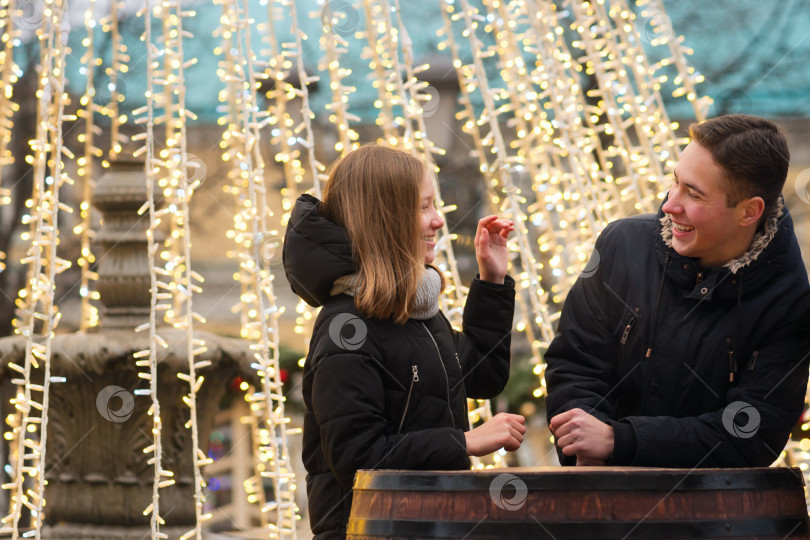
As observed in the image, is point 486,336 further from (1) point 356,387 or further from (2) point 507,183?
(2) point 507,183

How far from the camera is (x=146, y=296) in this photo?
11.0ft

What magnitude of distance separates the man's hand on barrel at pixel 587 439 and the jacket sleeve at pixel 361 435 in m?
0.19

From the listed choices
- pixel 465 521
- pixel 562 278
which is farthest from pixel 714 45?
pixel 465 521

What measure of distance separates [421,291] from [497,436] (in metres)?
0.31

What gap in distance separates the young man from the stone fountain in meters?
1.64

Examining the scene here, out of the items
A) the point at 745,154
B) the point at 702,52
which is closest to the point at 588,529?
the point at 745,154

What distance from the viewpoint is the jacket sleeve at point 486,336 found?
2.00m

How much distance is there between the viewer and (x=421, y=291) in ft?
5.99

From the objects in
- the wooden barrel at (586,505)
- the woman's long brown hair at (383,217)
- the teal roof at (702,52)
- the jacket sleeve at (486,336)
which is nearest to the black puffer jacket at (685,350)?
the jacket sleeve at (486,336)

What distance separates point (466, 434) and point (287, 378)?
446 cm

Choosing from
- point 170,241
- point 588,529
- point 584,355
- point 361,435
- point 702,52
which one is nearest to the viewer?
point 588,529

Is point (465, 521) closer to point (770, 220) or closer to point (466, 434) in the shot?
point (466, 434)

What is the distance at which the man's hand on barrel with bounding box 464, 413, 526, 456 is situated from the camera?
5.40ft

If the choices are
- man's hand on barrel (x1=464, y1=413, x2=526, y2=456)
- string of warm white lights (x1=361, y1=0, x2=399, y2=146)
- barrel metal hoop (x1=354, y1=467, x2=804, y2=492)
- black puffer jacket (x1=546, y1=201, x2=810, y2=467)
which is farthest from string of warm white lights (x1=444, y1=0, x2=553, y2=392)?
barrel metal hoop (x1=354, y1=467, x2=804, y2=492)
